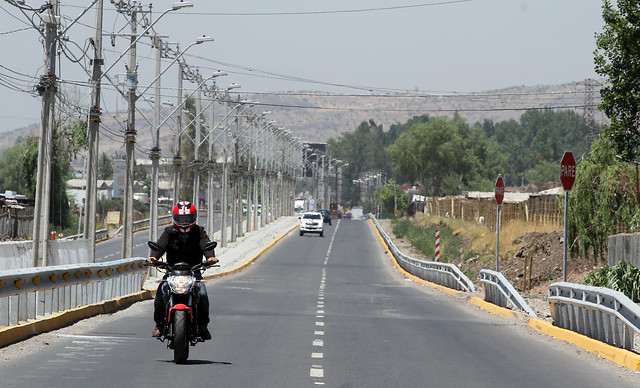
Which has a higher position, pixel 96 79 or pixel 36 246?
pixel 96 79

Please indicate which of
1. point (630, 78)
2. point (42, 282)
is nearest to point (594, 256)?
point (630, 78)

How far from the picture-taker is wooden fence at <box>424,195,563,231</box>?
54.9 m

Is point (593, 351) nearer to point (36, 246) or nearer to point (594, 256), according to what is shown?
point (36, 246)

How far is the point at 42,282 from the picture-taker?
16.8m

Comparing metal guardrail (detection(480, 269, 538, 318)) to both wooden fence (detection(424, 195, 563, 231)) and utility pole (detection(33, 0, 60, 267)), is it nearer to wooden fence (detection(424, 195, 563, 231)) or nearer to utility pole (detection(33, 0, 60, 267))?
utility pole (detection(33, 0, 60, 267))

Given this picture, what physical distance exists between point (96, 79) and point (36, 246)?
18.9 ft

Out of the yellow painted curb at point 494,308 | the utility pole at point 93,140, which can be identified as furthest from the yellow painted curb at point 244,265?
the yellow painted curb at point 494,308

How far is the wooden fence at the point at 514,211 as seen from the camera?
180 ft

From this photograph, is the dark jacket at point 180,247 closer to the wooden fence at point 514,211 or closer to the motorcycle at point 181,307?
the motorcycle at point 181,307

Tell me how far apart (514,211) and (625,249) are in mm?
38574

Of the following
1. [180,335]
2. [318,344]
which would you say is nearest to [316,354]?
[318,344]

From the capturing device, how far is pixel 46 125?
28.0 metres

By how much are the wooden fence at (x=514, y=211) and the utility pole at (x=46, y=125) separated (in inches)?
860

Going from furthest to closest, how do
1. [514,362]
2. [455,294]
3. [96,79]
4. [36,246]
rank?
[455,294], [96,79], [36,246], [514,362]
